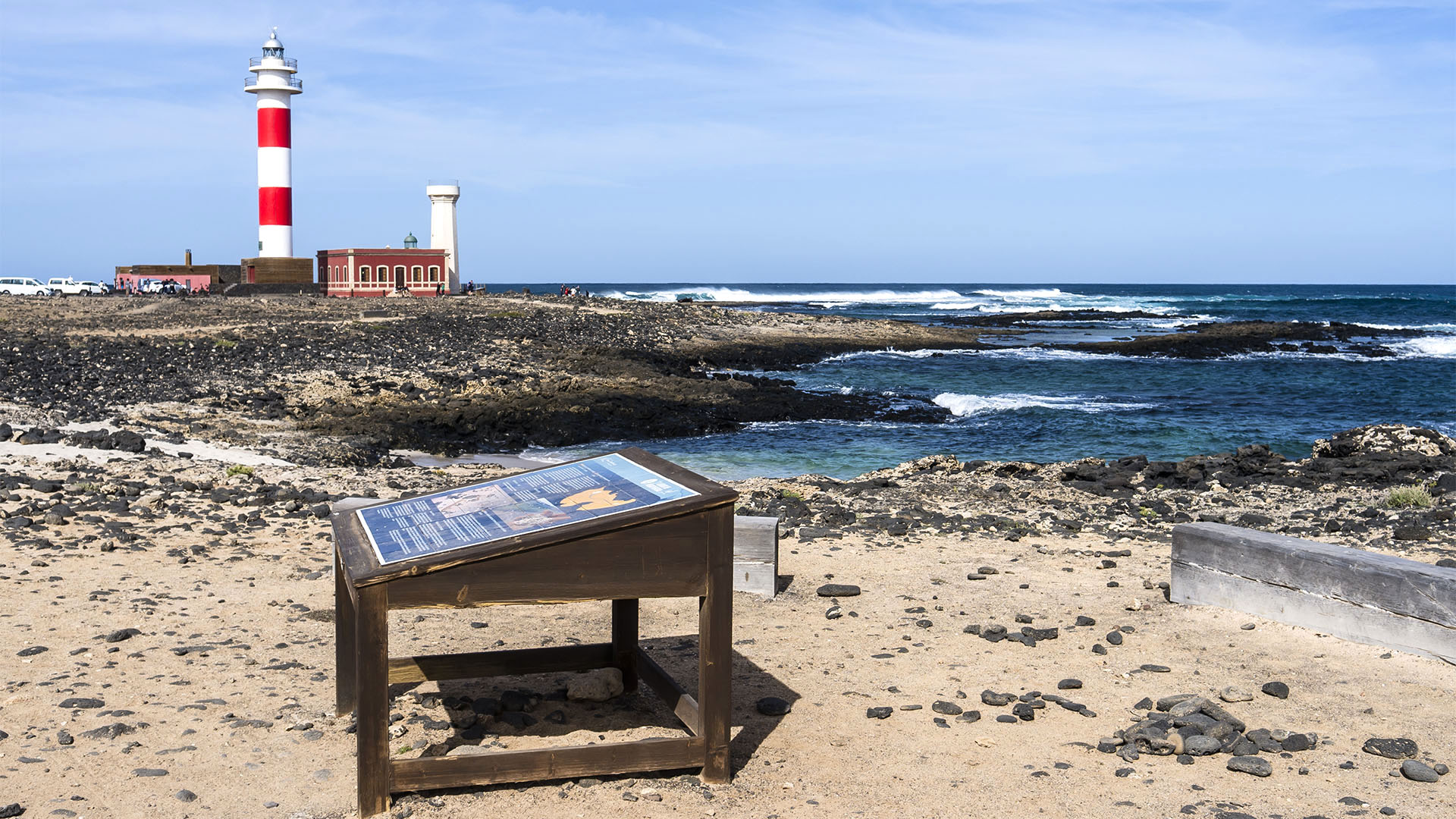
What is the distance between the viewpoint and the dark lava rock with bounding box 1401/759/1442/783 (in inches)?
196

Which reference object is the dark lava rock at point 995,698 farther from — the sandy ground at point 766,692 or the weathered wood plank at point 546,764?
the weathered wood plank at point 546,764

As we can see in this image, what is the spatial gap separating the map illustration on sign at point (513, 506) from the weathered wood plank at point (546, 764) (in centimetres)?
88

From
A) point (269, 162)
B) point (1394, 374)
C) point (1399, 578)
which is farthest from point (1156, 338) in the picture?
point (1399, 578)

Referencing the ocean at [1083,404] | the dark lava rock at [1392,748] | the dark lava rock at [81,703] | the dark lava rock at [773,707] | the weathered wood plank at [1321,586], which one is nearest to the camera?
the dark lava rock at [1392,748]

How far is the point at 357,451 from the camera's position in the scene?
16.8 metres

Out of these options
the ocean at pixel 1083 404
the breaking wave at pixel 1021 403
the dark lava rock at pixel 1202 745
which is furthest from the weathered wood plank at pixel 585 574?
the breaking wave at pixel 1021 403

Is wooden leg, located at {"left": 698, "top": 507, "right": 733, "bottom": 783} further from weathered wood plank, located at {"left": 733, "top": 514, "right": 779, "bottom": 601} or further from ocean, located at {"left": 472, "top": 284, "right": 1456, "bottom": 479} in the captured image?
ocean, located at {"left": 472, "top": 284, "right": 1456, "bottom": 479}

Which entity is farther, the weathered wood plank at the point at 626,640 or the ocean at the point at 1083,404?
the ocean at the point at 1083,404

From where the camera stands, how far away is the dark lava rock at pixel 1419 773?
4.98 m

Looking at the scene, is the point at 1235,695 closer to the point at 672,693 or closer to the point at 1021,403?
the point at 672,693

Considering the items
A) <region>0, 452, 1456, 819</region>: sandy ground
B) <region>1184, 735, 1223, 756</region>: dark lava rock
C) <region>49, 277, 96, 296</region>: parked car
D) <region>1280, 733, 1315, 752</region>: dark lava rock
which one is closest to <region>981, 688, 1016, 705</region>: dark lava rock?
<region>0, 452, 1456, 819</region>: sandy ground

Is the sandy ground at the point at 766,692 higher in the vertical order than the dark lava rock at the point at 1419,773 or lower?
lower

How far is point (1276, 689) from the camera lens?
6.09 m

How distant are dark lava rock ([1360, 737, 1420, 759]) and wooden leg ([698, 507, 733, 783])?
286 centimetres
